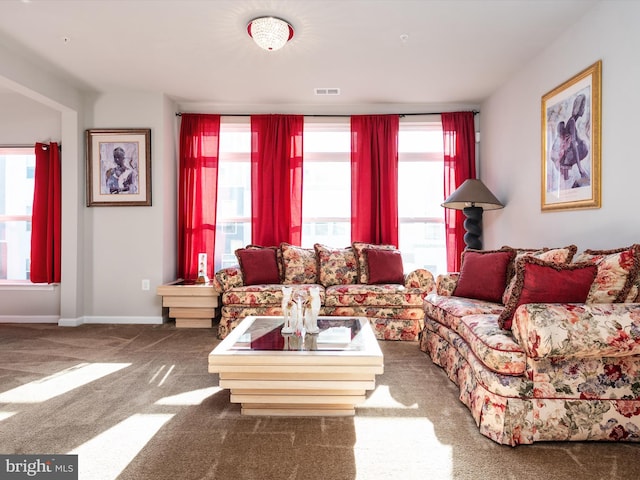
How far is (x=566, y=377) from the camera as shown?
195 centimetres

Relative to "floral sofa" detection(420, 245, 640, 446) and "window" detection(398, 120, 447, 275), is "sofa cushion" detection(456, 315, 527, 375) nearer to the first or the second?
"floral sofa" detection(420, 245, 640, 446)

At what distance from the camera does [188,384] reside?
2742 millimetres

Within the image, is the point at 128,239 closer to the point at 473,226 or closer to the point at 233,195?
the point at 233,195

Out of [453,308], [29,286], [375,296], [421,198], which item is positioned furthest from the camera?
[421,198]

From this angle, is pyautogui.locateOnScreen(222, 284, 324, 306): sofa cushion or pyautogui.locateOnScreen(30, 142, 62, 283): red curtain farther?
pyautogui.locateOnScreen(30, 142, 62, 283): red curtain

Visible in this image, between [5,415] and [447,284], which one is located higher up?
[447,284]

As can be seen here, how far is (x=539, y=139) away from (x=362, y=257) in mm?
2052

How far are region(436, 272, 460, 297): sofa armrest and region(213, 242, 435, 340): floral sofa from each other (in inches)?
18.7

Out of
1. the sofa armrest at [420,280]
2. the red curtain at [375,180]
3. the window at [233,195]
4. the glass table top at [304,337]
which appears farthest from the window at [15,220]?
the sofa armrest at [420,280]

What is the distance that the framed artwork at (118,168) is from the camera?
470 centimetres

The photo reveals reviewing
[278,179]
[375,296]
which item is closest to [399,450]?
[375,296]

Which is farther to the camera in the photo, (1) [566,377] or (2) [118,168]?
(2) [118,168]

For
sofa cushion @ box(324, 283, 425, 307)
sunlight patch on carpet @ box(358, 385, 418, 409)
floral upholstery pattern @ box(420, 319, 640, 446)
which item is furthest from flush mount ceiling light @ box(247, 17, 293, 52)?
floral upholstery pattern @ box(420, 319, 640, 446)

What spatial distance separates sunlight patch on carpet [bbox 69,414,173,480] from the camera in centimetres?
172
